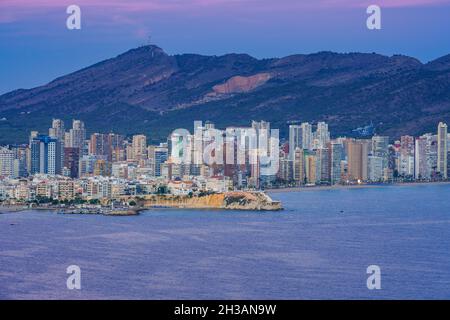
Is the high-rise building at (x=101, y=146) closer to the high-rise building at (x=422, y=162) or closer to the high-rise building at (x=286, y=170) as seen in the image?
the high-rise building at (x=286, y=170)

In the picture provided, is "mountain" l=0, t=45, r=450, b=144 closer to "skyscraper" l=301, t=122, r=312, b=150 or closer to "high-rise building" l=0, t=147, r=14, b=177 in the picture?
"skyscraper" l=301, t=122, r=312, b=150

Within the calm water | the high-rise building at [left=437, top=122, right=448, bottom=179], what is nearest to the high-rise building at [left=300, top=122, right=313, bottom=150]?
the high-rise building at [left=437, top=122, right=448, bottom=179]

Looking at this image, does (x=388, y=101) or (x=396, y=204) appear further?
(x=388, y=101)

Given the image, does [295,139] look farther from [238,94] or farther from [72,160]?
[238,94]
